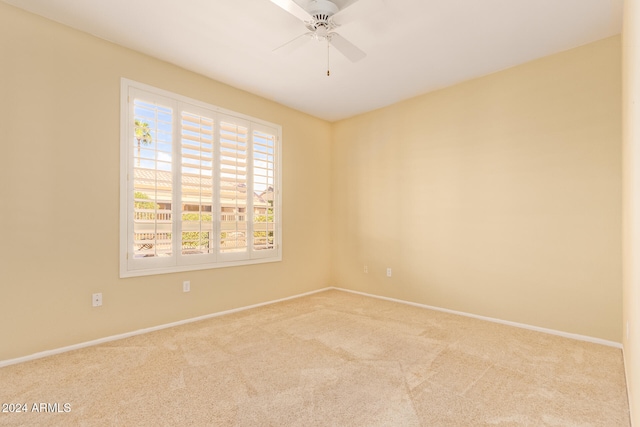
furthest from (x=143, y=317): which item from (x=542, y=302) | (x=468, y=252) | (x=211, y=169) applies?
(x=542, y=302)

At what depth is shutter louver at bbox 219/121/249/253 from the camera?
3.60 metres

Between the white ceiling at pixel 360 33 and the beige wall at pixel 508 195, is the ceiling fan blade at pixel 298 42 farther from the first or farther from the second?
the beige wall at pixel 508 195

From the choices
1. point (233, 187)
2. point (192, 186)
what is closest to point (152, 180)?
point (192, 186)

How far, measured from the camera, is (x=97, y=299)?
2715 millimetres

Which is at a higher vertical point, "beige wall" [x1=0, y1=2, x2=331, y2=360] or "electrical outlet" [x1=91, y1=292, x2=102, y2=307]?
"beige wall" [x1=0, y1=2, x2=331, y2=360]

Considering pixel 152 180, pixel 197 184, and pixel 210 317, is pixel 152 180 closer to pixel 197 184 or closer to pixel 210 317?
pixel 197 184

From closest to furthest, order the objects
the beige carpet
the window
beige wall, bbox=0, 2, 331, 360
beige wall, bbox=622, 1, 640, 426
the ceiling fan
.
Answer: beige wall, bbox=622, 1, 640, 426, the beige carpet, the ceiling fan, beige wall, bbox=0, 2, 331, 360, the window

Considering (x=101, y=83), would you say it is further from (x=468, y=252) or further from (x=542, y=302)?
(x=542, y=302)

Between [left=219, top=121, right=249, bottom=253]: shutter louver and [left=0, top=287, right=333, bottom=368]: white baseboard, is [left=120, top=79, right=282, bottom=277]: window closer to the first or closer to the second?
[left=219, top=121, right=249, bottom=253]: shutter louver

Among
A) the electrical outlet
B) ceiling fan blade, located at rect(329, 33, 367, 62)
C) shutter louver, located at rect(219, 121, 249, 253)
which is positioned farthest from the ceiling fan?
the electrical outlet

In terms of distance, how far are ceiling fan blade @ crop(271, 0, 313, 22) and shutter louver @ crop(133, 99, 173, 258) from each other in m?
1.77

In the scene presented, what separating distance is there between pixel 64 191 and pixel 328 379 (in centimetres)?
256

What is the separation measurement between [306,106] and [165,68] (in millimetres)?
1848

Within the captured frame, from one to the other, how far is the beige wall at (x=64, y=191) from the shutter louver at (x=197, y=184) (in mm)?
317
